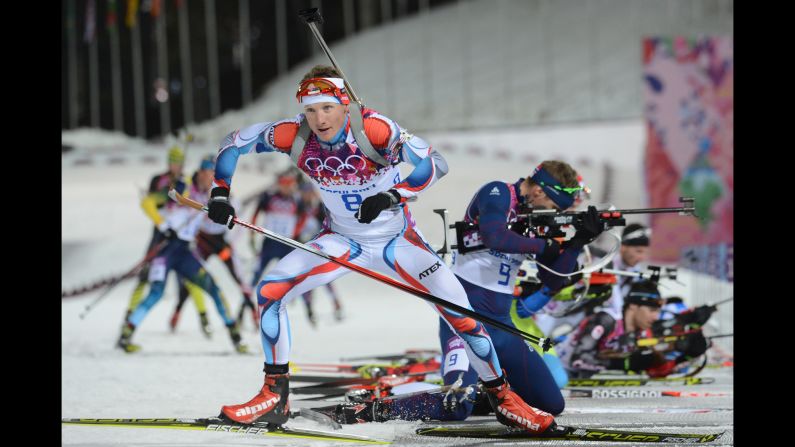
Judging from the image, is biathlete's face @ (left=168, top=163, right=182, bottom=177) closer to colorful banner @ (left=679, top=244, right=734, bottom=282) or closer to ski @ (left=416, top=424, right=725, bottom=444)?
colorful banner @ (left=679, top=244, right=734, bottom=282)

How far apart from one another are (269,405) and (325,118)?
1.40 meters

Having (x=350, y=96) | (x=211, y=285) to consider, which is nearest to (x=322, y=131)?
(x=350, y=96)

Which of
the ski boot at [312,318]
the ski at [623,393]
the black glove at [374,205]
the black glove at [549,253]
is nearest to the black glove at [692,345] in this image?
the ski at [623,393]

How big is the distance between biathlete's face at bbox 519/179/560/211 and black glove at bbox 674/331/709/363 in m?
2.02

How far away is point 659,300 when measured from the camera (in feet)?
24.8

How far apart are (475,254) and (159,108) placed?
615 inches

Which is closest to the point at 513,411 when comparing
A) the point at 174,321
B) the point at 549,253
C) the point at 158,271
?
the point at 549,253

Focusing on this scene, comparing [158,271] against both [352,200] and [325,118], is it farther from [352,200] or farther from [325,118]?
[325,118]


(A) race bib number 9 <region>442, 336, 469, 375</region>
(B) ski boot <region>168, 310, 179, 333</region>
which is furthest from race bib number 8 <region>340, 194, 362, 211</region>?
(B) ski boot <region>168, 310, 179, 333</region>

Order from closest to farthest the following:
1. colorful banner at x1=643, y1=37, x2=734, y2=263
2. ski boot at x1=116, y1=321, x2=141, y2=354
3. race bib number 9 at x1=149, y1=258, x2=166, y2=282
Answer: ski boot at x1=116, y1=321, x2=141, y2=354
race bib number 9 at x1=149, y1=258, x2=166, y2=282
colorful banner at x1=643, y1=37, x2=734, y2=263

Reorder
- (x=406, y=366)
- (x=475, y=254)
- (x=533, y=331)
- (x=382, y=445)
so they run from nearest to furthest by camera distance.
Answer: (x=382, y=445), (x=475, y=254), (x=533, y=331), (x=406, y=366)

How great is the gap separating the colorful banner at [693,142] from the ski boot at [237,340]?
8976 millimetres

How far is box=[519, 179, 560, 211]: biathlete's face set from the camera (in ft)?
19.0

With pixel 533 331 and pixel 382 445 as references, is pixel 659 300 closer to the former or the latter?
pixel 533 331
